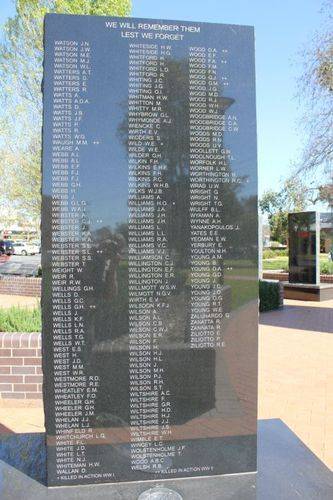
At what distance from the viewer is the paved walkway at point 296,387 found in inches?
189

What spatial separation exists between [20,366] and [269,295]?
8504mm

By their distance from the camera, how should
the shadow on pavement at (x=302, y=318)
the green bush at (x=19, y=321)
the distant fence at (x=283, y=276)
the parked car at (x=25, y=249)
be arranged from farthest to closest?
the parked car at (x=25, y=249)
the distant fence at (x=283, y=276)
the shadow on pavement at (x=302, y=318)
the green bush at (x=19, y=321)

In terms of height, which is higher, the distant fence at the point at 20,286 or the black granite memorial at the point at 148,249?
the black granite memorial at the point at 148,249

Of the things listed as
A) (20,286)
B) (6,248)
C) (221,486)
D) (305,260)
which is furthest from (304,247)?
(6,248)

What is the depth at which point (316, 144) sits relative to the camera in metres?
13.8

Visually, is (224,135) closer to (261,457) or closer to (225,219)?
(225,219)

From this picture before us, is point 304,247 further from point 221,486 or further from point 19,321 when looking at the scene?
point 221,486

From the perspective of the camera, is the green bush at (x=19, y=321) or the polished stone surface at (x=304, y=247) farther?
the polished stone surface at (x=304, y=247)

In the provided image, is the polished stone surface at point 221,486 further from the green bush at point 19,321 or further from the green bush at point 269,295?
the green bush at point 269,295

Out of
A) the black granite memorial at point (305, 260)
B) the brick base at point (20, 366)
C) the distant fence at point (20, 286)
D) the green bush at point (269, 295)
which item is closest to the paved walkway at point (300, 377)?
the green bush at point (269, 295)

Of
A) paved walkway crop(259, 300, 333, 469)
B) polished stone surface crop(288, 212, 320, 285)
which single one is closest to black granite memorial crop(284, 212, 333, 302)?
polished stone surface crop(288, 212, 320, 285)

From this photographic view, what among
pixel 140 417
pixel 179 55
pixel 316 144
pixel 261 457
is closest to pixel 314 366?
pixel 261 457

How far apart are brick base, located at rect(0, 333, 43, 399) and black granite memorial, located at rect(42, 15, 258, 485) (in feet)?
10.0

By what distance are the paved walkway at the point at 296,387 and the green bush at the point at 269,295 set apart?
1.86m
